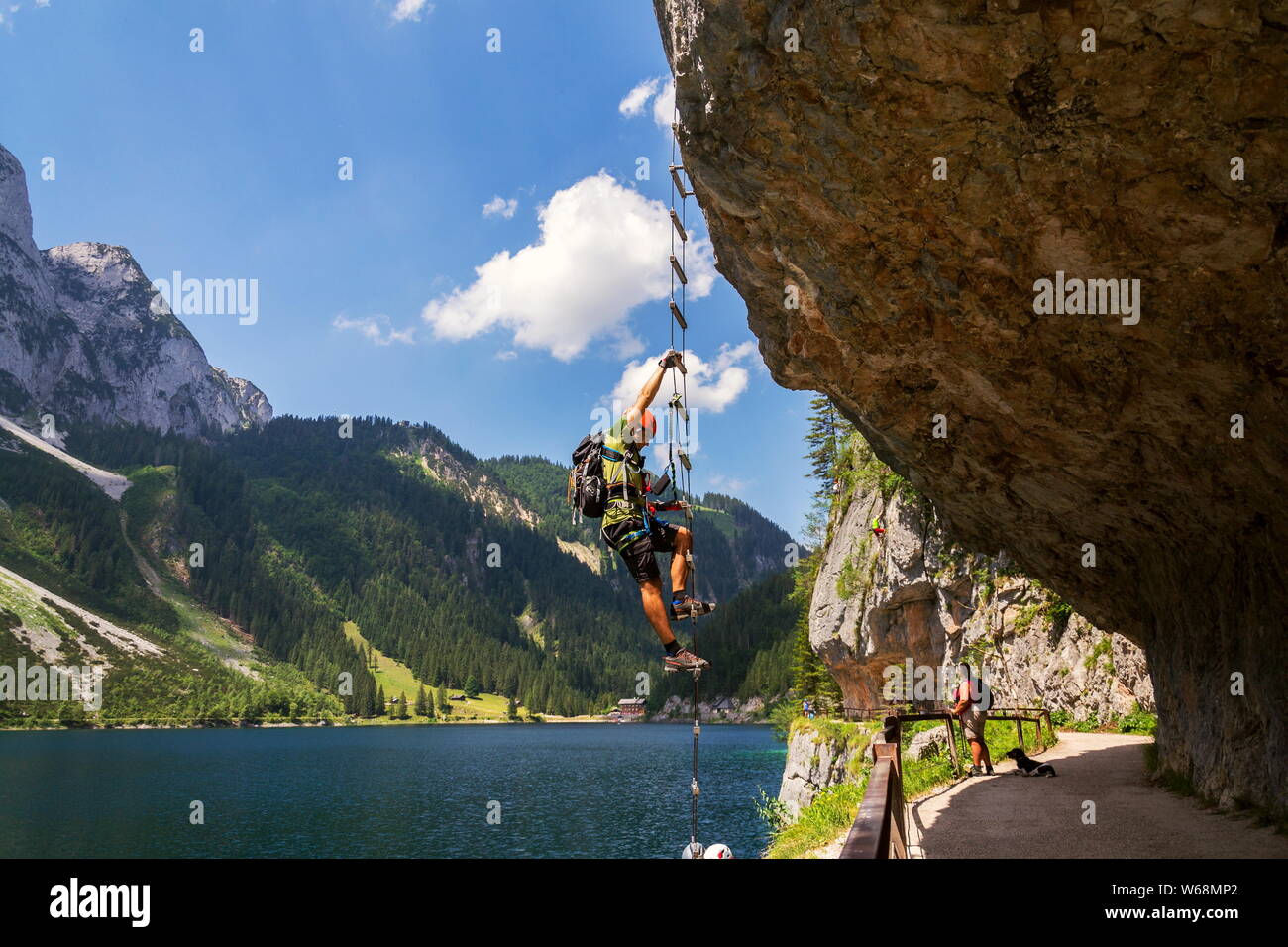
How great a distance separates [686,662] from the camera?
26.0 ft

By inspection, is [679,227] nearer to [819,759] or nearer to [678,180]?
[678,180]

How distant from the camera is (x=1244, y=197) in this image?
6039 mm

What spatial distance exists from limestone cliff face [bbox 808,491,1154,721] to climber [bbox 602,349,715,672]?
1606 cm

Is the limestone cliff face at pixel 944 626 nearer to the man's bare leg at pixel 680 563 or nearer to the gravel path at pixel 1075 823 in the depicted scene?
the gravel path at pixel 1075 823

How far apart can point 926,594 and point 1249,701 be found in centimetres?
2826

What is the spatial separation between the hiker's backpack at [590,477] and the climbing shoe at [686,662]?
1627 millimetres

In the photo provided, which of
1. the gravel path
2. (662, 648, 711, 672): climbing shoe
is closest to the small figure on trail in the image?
the gravel path

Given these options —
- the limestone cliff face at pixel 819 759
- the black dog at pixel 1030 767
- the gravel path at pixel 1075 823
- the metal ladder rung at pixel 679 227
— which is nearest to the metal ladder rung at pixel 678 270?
the metal ladder rung at pixel 679 227

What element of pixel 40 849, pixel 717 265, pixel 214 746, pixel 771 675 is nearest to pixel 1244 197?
pixel 717 265

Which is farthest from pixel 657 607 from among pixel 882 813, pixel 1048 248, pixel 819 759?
pixel 819 759

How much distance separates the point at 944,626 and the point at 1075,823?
2786 cm

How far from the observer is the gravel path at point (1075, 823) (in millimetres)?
8742

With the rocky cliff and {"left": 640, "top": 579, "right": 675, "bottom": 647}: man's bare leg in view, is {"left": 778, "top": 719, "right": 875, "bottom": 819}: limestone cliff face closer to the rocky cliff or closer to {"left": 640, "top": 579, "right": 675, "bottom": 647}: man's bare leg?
the rocky cliff

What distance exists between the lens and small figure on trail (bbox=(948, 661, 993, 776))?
14.6 meters
